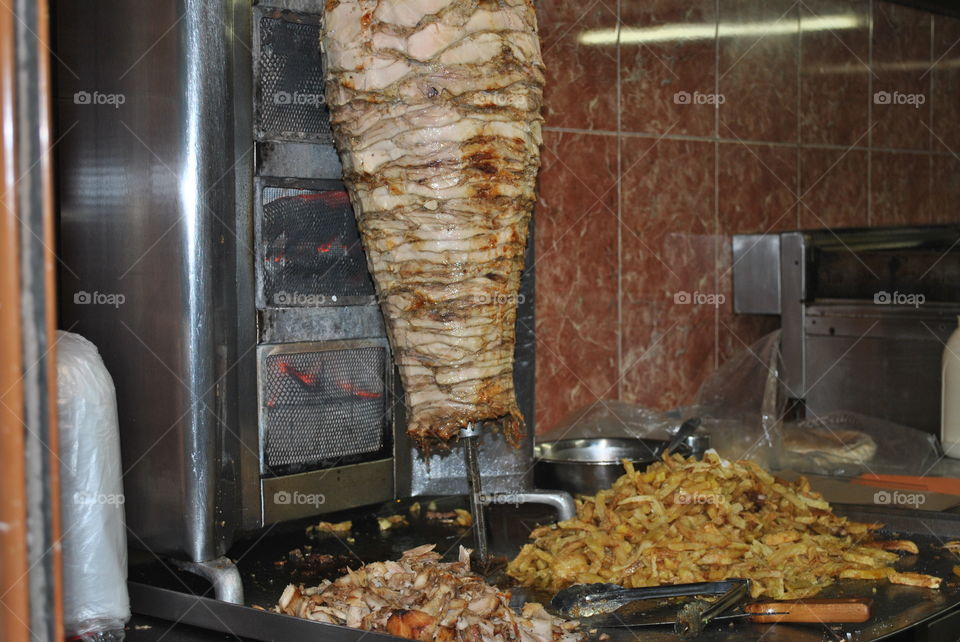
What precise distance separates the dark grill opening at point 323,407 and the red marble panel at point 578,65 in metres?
1.14

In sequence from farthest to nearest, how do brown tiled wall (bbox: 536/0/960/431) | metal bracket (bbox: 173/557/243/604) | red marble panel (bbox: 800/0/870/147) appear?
red marble panel (bbox: 800/0/870/147) < brown tiled wall (bbox: 536/0/960/431) < metal bracket (bbox: 173/557/243/604)

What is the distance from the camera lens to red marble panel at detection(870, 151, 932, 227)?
363 cm

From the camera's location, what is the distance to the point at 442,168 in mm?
1324

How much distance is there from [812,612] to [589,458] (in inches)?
36.5

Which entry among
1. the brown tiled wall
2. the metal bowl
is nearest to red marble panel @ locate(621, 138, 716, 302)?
the brown tiled wall

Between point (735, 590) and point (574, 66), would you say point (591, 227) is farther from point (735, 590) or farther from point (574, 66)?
point (735, 590)

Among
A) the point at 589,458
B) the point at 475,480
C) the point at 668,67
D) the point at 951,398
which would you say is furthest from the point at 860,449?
the point at 475,480

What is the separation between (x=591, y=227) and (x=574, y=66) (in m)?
0.42

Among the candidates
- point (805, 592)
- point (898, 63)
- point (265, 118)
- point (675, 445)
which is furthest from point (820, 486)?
point (898, 63)

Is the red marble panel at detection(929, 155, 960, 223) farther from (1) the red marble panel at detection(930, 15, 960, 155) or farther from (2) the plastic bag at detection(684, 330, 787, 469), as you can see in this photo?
(2) the plastic bag at detection(684, 330, 787, 469)

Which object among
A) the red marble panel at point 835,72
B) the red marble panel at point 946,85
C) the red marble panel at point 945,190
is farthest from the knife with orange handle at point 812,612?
the red marble panel at point 946,85

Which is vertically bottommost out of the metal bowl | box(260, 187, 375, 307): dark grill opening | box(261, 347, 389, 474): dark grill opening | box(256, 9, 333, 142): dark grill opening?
the metal bowl

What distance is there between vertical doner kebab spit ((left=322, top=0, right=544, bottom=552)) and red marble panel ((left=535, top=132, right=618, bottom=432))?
1.15m

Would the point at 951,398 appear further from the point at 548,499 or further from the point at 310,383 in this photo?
the point at 310,383
